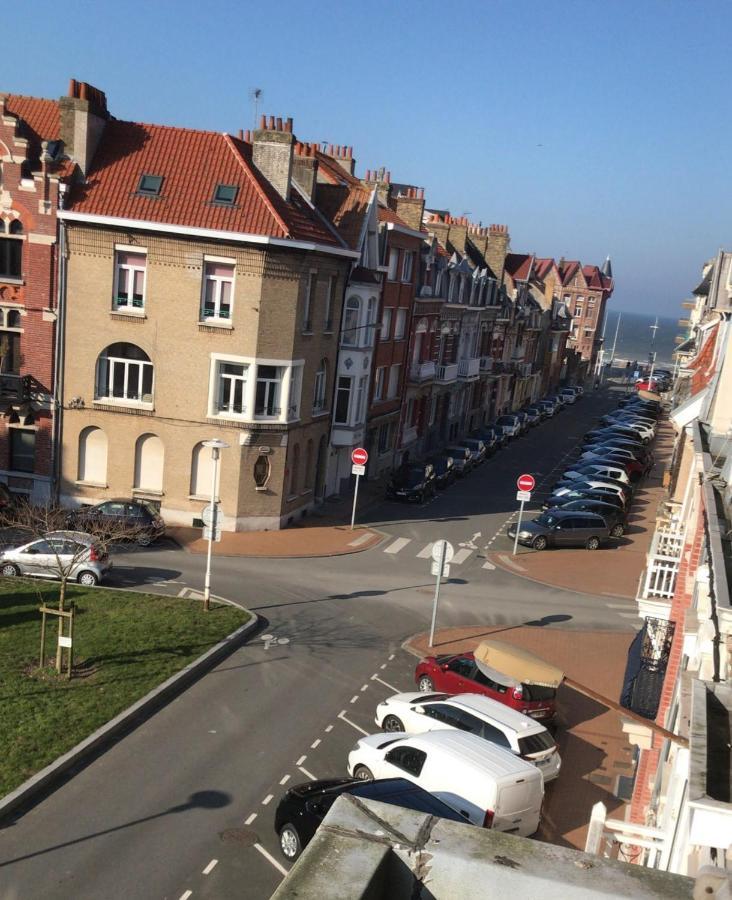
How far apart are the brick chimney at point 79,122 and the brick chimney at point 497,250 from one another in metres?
39.0

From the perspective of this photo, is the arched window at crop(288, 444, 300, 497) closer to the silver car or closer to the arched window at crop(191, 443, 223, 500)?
the arched window at crop(191, 443, 223, 500)

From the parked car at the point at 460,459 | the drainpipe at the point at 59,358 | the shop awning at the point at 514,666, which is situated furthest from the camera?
the parked car at the point at 460,459

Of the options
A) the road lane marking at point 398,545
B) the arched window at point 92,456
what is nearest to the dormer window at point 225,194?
the arched window at point 92,456

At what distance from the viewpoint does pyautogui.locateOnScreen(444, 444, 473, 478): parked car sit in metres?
46.3

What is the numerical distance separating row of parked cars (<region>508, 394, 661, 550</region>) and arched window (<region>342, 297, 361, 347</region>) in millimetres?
10205

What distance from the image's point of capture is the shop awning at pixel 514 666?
18.5 m

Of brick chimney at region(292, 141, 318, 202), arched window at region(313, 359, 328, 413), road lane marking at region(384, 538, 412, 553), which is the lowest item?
road lane marking at region(384, 538, 412, 553)

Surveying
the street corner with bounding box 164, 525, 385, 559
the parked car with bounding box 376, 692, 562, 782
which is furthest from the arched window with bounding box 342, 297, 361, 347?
the parked car with bounding box 376, 692, 562, 782

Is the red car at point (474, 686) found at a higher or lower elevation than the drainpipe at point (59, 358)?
lower

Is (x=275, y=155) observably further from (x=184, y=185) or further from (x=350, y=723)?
(x=350, y=723)

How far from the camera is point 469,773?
13.6 metres

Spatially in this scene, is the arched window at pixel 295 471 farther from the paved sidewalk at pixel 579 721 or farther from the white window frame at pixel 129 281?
the paved sidewalk at pixel 579 721

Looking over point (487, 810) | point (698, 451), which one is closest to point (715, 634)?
point (487, 810)

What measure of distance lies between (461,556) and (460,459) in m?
15.4
